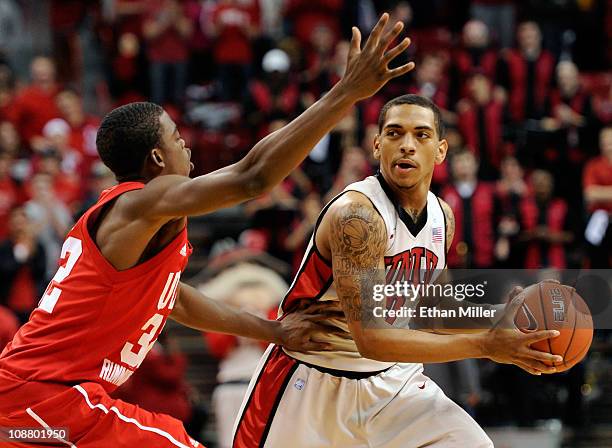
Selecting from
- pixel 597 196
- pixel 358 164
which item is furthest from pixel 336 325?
pixel 597 196

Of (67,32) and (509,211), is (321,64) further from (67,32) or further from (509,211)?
(67,32)

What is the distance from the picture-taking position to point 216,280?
9.36 m

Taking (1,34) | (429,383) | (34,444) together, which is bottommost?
(34,444)

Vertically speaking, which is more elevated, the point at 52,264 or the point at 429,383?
the point at 52,264

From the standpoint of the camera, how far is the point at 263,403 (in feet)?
16.1

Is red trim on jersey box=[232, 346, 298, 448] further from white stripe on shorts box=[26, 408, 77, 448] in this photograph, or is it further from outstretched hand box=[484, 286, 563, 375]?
outstretched hand box=[484, 286, 563, 375]

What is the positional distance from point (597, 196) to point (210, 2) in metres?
6.65

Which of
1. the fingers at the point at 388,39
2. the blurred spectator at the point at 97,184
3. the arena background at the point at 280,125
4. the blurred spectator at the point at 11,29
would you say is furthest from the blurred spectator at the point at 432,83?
the fingers at the point at 388,39

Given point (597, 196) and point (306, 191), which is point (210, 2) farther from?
point (597, 196)

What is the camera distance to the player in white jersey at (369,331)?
4.51m

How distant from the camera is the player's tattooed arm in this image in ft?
14.7

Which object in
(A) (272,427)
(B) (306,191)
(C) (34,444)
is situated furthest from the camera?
(B) (306,191)

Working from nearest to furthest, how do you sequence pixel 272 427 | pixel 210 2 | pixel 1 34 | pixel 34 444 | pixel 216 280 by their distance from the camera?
pixel 34 444, pixel 272 427, pixel 216 280, pixel 210 2, pixel 1 34

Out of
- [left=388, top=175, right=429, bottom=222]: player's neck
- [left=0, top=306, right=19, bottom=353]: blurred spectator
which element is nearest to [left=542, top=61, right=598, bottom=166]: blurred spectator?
[left=0, top=306, right=19, bottom=353]: blurred spectator
